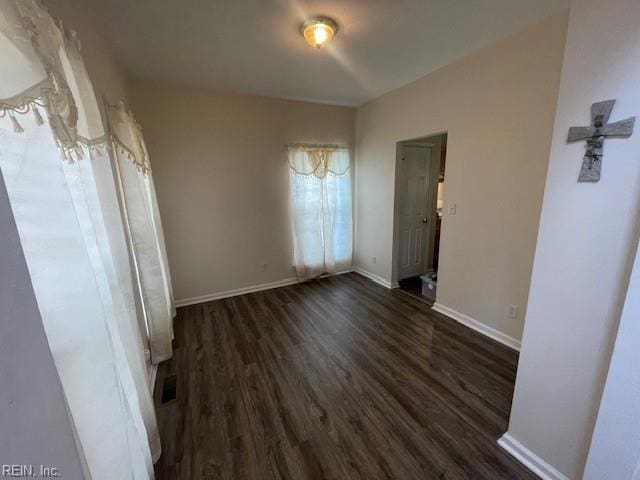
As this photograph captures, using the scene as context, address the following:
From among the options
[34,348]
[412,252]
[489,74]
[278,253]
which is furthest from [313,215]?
[34,348]

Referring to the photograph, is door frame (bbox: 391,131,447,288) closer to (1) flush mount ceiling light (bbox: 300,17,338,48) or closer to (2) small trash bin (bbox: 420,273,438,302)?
(2) small trash bin (bbox: 420,273,438,302)

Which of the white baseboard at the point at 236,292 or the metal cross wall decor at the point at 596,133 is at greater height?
the metal cross wall decor at the point at 596,133

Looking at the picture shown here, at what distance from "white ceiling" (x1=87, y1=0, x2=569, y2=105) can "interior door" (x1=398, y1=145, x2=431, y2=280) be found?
42.0 inches

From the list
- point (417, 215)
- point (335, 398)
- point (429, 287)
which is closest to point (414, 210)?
point (417, 215)

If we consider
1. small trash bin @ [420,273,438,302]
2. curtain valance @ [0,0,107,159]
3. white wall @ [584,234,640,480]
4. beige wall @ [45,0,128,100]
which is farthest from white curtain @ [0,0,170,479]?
small trash bin @ [420,273,438,302]

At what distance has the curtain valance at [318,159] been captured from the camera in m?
3.71

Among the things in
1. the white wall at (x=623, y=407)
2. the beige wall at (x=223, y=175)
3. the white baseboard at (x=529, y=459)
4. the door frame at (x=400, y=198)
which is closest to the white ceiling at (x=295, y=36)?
the beige wall at (x=223, y=175)

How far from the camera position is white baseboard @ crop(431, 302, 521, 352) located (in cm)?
239

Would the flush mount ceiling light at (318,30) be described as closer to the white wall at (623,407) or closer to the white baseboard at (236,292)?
the white wall at (623,407)

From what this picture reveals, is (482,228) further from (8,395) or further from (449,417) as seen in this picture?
(8,395)

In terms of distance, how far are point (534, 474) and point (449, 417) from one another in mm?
440

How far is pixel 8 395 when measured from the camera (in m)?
0.43

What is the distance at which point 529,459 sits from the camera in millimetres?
1412

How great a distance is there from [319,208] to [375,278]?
1.40 metres
